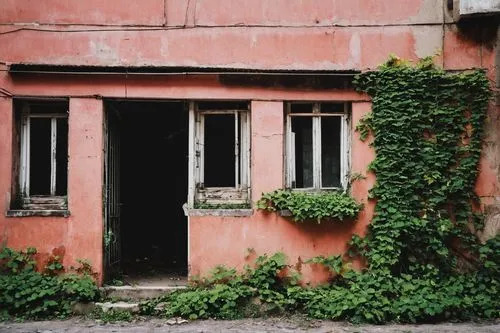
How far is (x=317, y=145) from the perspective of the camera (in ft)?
25.5

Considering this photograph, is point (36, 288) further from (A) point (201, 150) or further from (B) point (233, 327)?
(A) point (201, 150)

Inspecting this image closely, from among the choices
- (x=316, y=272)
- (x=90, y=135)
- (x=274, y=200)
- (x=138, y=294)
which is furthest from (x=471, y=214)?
(x=90, y=135)

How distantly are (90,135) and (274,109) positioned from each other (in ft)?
10.7

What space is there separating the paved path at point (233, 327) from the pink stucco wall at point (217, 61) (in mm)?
1043

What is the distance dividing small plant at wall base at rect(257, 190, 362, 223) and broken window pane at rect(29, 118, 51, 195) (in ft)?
12.8

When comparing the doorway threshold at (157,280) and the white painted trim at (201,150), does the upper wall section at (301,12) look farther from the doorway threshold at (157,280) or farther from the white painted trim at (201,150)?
the doorway threshold at (157,280)

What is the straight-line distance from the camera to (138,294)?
284 inches

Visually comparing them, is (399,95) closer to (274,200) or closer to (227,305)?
(274,200)

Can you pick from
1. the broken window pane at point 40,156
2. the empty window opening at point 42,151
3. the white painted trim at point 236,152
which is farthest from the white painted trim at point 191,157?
the broken window pane at point 40,156

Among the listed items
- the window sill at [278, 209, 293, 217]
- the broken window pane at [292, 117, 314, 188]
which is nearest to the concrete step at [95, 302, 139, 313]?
the window sill at [278, 209, 293, 217]

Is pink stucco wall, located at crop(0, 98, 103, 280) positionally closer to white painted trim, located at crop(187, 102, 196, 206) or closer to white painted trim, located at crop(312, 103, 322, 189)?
white painted trim, located at crop(187, 102, 196, 206)

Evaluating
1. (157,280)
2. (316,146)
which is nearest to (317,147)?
(316,146)

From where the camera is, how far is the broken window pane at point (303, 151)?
780 cm

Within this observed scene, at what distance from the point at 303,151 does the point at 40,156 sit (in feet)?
15.8
